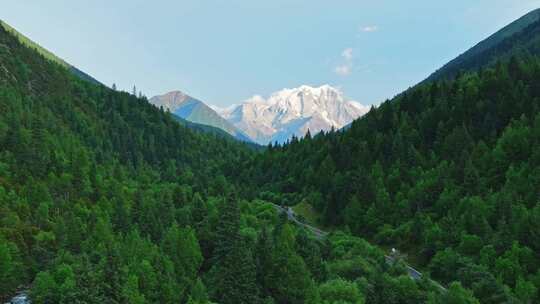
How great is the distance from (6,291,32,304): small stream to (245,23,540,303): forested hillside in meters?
73.3

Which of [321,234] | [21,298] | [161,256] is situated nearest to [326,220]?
[321,234]

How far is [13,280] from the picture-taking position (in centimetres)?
8469

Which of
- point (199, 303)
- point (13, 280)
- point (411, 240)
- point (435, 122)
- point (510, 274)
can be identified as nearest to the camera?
point (199, 303)

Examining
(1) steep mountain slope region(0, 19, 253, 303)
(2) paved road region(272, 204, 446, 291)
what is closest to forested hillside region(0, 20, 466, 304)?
(1) steep mountain slope region(0, 19, 253, 303)

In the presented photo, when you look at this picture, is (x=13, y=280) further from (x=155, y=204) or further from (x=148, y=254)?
(x=155, y=204)

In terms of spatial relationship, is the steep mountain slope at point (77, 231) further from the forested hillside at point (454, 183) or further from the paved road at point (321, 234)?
the forested hillside at point (454, 183)

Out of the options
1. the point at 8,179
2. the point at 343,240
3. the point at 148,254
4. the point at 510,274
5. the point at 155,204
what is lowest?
the point at 510,274

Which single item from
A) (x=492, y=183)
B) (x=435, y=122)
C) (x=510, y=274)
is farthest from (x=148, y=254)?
(x=435, y=122)

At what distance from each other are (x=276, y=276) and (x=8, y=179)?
230 ft

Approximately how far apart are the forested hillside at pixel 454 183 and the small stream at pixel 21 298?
7328cm

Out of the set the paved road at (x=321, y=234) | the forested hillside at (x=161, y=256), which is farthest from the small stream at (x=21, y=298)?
the paved road at (x=321, y=234)

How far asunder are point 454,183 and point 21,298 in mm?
105964

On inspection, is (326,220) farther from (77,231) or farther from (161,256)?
(77,231)

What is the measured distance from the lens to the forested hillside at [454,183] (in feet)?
352
